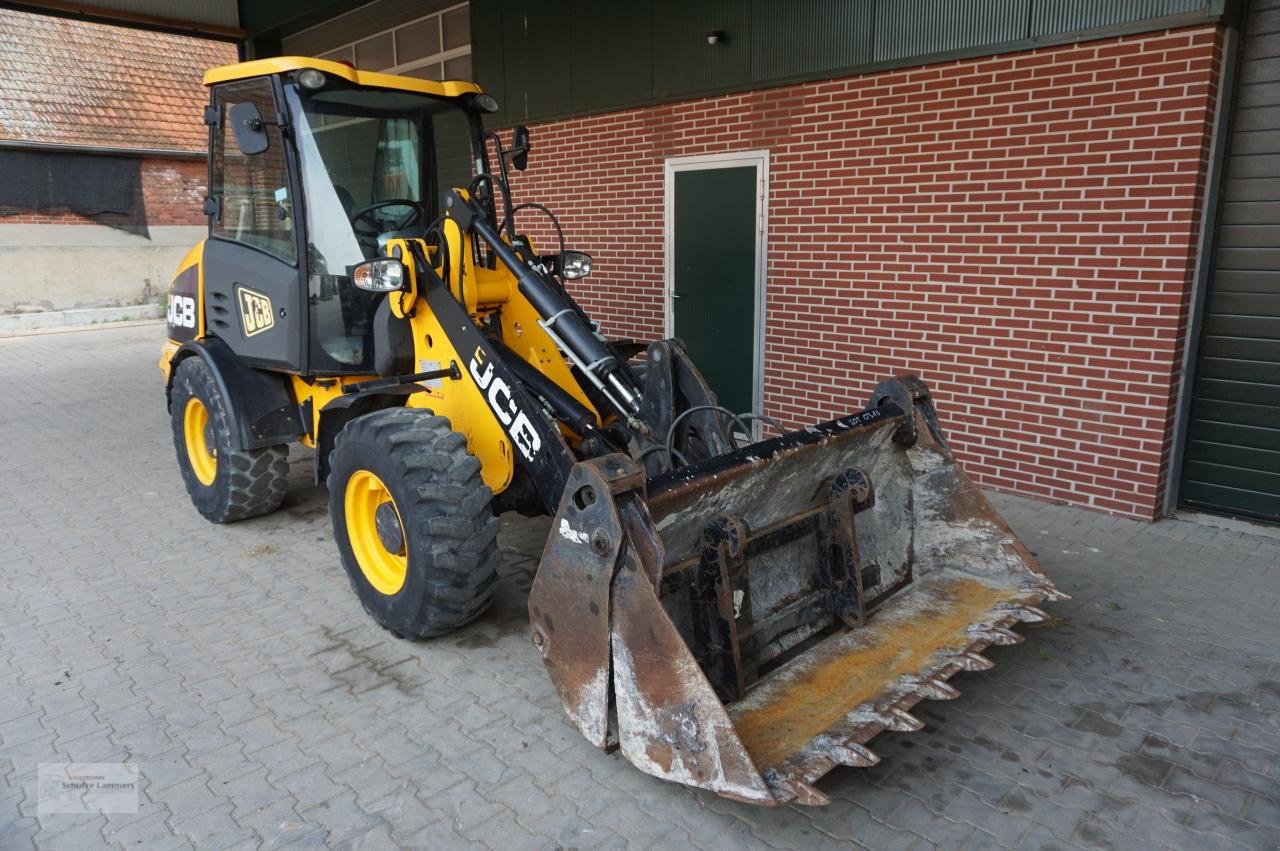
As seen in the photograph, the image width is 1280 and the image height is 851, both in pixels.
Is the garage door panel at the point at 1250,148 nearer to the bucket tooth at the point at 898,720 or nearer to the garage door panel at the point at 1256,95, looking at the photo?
the garage door panel at the point at 1256,95

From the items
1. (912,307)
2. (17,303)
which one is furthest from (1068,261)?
(17,303)

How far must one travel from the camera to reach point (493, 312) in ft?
15.2

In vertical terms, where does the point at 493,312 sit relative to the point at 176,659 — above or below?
above

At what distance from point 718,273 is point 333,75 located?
3.62m

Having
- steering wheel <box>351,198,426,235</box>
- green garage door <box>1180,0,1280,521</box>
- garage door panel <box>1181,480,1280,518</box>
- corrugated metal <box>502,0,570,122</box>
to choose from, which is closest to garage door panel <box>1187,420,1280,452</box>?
green garage door <box>1180,0,1280,521</box>

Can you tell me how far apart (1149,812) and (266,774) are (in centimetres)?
293

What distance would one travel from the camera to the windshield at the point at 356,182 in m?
4.62

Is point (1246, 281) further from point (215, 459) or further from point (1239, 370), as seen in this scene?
point (215, 459)

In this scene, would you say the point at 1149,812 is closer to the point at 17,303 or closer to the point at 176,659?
the point at 176,659

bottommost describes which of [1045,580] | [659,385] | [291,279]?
[1045,580]

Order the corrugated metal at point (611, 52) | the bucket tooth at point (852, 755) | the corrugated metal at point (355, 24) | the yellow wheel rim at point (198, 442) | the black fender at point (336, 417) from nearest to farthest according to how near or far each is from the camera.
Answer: the bucket tooth at point (852, 755) → the black fender at point (336, 417) → the yellow wheel rim at point (198, 442) → the corrugated metal at point (611, 52) → the corrugated metal at point (355, 24)

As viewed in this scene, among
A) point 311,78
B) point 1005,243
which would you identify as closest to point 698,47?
point 1005,243

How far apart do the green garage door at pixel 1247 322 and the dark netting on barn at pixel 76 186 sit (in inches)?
679

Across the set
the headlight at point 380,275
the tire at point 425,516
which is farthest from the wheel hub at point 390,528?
the headlight at point 380,275
